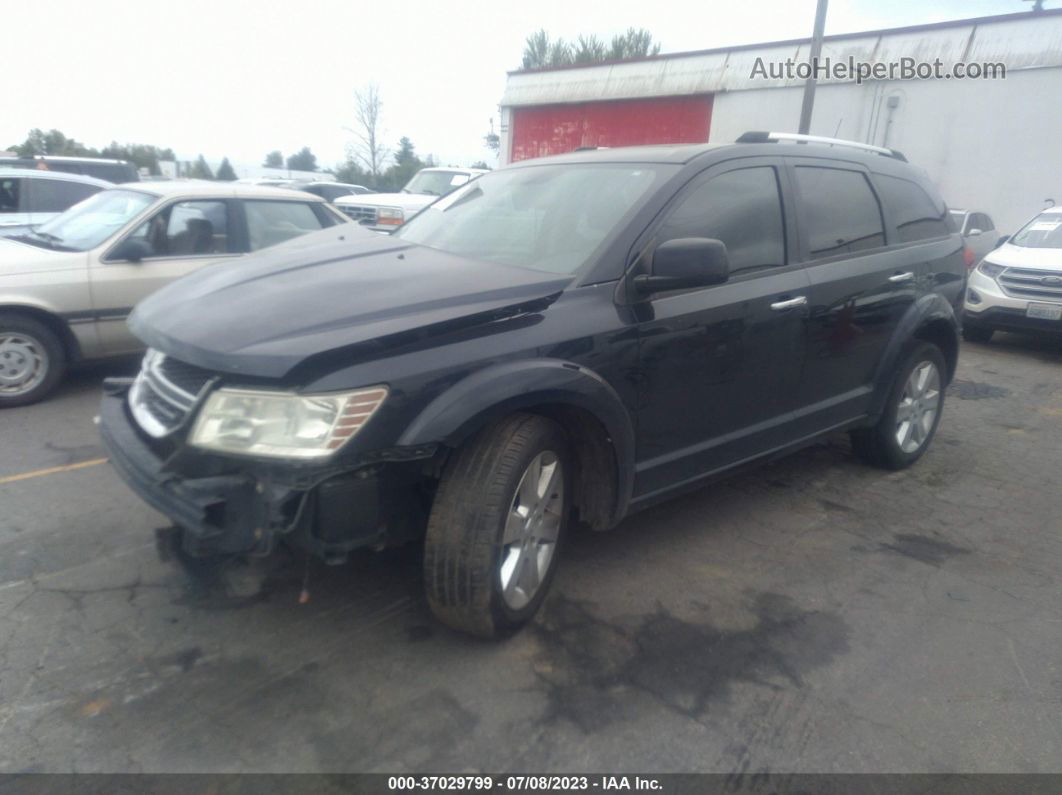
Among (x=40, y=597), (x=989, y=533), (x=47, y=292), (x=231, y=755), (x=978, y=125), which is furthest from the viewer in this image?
(x=978, y=125)

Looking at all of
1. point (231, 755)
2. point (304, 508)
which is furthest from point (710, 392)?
point (231, 755)

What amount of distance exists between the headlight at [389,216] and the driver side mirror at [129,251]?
17.5ft

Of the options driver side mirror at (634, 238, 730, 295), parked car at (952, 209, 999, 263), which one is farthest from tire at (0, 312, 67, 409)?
parked car at (952, 209, 999, 263)

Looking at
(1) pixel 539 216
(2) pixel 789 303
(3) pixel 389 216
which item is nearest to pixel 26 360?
(1) pixel 539 216

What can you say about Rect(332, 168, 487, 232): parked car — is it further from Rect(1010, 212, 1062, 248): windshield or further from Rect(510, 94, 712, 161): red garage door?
Rect(510, 94, 712, 161): red garage door

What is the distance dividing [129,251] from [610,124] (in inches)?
761

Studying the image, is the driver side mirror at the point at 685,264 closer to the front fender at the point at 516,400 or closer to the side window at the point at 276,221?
the front fender at the point at 516,400

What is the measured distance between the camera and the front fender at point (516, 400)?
101 inches

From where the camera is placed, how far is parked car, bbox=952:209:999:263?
11969 mm

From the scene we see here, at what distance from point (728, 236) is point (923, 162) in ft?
52.1

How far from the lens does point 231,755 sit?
2383 millimetres

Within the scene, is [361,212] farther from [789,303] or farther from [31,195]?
[789,303]

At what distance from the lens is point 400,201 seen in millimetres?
12273

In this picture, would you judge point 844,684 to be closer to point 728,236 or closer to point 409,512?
point 409,512
